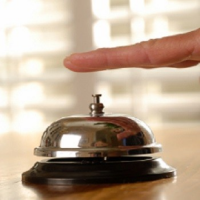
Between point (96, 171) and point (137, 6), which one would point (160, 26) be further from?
point (96, 171)

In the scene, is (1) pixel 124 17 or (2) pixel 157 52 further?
(1) pixel 124 17

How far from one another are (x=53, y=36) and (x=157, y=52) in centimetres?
555

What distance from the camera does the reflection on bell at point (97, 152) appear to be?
68 centimetres

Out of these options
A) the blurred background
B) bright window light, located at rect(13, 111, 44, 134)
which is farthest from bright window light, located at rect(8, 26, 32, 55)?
bright window light, located at rect(13, 111, 44, 134)

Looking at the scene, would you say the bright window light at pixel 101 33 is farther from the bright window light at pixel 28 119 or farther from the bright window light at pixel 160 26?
the bright window light at pixel 28 119

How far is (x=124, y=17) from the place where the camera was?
5.92 metres

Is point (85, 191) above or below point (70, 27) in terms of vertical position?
below

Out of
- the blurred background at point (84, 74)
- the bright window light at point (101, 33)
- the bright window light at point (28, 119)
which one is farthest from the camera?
the bright window light at point (28, 119)

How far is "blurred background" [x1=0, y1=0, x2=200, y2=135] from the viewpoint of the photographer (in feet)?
18.9

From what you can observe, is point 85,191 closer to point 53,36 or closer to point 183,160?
point 183,160

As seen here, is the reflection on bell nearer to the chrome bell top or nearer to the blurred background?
the chrome bell top

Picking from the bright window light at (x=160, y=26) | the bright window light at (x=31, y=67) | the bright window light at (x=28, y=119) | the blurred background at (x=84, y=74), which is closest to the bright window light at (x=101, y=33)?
the blurred background at (x=84, y=74)

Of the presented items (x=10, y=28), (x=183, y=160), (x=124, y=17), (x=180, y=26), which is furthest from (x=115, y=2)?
(x=183, y=160)

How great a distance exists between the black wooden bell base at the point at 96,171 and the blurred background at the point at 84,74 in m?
4.72
